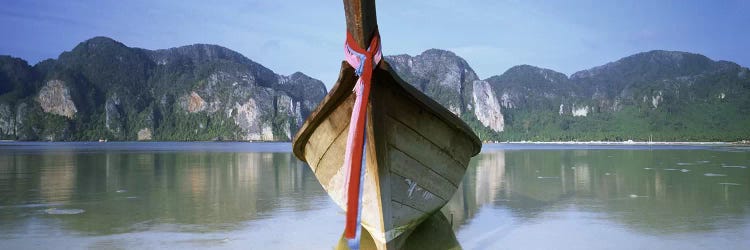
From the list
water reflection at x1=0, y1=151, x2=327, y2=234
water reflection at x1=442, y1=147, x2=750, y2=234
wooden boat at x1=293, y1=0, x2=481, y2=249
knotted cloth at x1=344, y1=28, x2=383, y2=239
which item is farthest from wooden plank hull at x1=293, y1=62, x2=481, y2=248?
water reflection at x1=0, y1=151, x2=327, y2=234

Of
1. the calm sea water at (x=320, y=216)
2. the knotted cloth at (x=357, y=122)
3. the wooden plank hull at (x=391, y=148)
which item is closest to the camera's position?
the knotted cloth at (x=357, y=122)

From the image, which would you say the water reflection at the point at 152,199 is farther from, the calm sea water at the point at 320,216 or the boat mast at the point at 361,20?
the boat mast at the point at 361,20

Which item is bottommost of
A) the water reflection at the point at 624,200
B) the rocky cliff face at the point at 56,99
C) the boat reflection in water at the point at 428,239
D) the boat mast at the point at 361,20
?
the water reflection at the point at 624,200

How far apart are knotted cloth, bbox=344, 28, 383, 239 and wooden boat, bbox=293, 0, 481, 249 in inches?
3.9

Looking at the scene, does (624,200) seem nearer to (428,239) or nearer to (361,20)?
(428,239)

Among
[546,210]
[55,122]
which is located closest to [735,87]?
[546,210]

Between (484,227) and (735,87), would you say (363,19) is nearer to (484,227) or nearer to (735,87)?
(484,227)

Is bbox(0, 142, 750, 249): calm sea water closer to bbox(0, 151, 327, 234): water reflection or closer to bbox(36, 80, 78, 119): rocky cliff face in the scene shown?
bbox(0, 151, 327, 234): water reflection

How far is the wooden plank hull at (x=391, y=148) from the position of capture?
6129 millimetres

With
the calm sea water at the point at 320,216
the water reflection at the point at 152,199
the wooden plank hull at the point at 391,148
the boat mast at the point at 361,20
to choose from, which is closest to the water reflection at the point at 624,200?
the calm sea water at the point at 320,216

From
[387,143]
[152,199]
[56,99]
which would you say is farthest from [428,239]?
[56,99]

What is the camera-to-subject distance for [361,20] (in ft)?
17.9

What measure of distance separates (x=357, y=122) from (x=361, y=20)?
1.14 m

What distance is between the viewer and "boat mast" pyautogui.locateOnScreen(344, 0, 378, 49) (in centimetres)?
532
